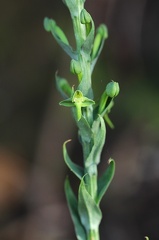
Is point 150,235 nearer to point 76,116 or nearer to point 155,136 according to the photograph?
point 155,136

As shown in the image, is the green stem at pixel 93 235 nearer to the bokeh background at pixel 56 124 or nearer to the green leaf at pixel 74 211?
the green leaf at pixel 74 211

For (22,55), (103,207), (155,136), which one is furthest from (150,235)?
(22,55)

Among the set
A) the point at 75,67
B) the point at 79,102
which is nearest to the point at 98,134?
the point at 79,102

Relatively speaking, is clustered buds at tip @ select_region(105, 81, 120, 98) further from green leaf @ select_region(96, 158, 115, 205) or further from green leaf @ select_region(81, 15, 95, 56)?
green leaf @ select_region(96, 158, 115, 205)

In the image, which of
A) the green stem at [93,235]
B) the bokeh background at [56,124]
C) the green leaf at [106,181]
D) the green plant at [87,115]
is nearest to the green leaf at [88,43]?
the green plant at [87,115]

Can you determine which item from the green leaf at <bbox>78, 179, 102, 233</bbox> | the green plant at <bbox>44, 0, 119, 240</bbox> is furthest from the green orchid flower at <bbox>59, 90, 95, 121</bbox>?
the green leaf at <bbox>78, 179, 102, 233</bbox>

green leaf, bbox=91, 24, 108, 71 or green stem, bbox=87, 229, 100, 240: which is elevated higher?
green leaf, bbox=91, 24, 108, 71

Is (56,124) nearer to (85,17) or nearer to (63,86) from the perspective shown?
(63,86)
